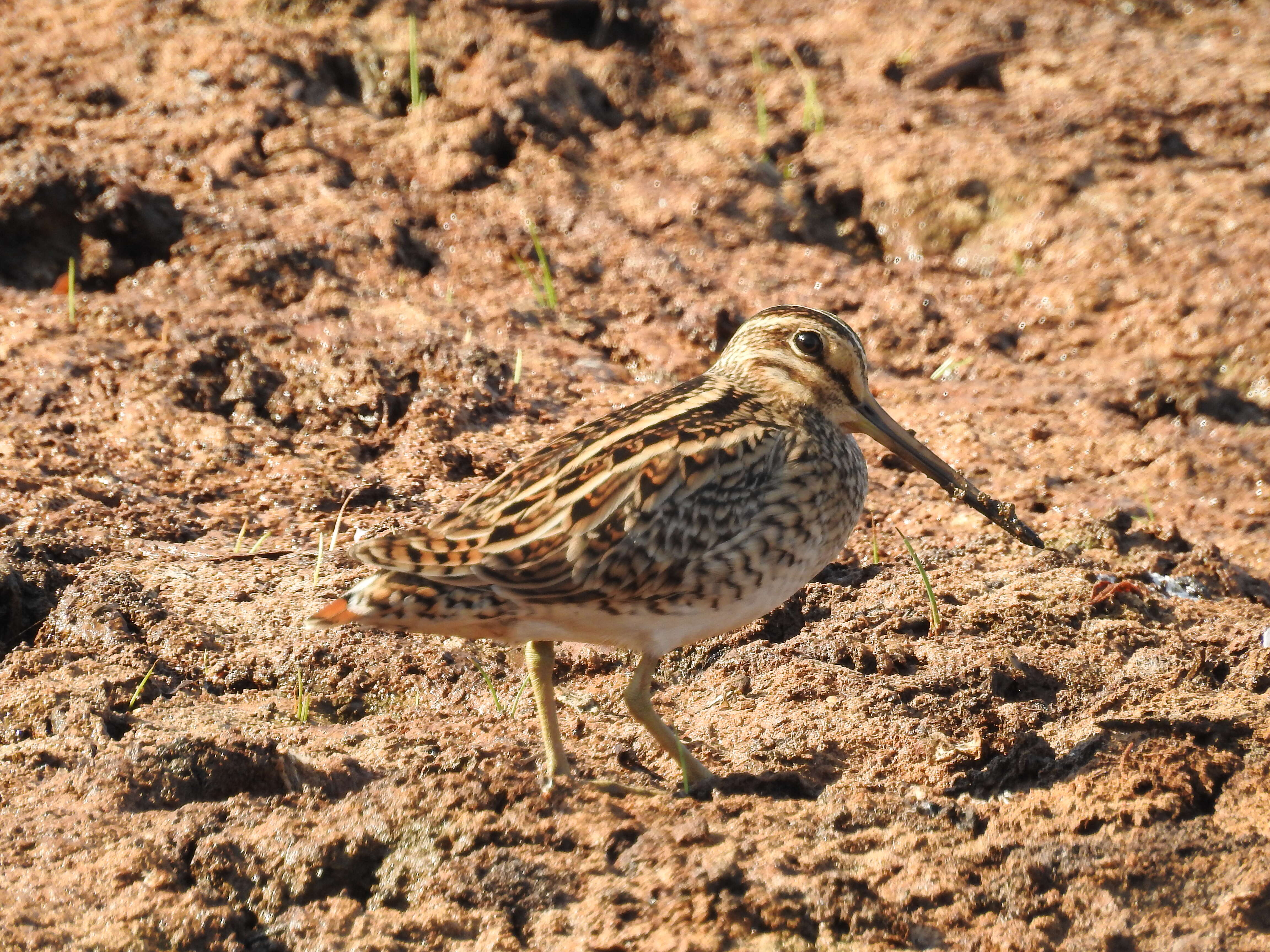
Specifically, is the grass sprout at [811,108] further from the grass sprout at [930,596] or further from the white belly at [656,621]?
the white belly at [656,621]

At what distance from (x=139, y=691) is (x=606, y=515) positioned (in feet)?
4.95

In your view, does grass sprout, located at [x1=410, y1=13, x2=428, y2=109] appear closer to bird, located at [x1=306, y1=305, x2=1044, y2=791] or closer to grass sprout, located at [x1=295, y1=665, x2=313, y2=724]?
bird, located at [x1=306, y1=305, x2=1044, y2=791]

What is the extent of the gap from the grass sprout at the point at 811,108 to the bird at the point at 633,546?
13.2 feet

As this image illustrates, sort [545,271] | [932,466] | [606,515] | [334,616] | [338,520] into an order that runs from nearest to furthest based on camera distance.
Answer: [334,616] → [606,515] → [932,466] → [338,520] → [545,271]

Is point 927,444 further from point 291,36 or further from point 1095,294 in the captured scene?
point 291,36

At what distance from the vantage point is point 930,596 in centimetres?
472

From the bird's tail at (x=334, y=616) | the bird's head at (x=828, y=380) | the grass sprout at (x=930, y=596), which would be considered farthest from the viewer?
the bird's head at (x=828, y=380)

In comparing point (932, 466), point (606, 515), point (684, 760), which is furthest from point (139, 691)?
point (932, 466)

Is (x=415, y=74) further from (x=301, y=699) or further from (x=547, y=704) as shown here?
(x=547, y=704)

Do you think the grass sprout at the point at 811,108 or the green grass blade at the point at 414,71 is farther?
the grass sprout at the point at 811,108

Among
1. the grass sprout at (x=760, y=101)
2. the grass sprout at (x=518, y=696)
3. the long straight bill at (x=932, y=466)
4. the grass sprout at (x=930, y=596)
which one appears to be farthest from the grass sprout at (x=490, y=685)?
the grass sprout at (x=760, y=101)

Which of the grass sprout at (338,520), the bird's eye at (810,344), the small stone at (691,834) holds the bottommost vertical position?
the grass sprout at (338,520)

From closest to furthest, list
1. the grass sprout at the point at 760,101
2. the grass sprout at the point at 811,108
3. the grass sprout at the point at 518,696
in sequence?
the grass sprout at the point at 518,696
the grass sprout at the point at 760,101
the grass sprout at the point at 811,108

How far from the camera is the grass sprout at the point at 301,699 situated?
4.25 metres
